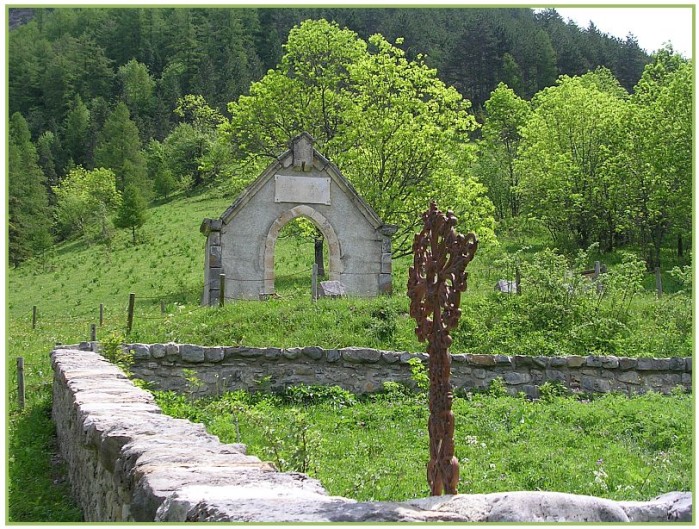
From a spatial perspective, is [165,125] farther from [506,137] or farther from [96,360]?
[96,360]

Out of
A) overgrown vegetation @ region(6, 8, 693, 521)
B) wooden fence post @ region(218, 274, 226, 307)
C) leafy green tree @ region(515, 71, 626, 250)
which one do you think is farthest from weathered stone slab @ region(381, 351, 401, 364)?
leafy green tree @ region(515, 71, 626, 250)

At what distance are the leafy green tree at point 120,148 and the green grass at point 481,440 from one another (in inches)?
2117

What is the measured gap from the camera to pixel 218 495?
141 inches

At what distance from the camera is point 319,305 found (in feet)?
50.2

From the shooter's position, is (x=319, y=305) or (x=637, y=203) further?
(x=637, y=203)

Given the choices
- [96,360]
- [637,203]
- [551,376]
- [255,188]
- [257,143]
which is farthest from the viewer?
[637,203]

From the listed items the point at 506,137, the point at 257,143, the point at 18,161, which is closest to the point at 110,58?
the point at 18,161

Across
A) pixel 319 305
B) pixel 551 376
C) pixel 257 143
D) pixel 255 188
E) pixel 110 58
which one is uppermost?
pixel 110 58

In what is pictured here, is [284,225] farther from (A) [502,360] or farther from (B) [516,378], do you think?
(B) [516,378]

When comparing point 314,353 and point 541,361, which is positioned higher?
point 314,353

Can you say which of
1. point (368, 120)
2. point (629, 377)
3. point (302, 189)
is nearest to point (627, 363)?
point (629, 377)

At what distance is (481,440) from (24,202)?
173 ft

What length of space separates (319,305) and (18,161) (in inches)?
1973

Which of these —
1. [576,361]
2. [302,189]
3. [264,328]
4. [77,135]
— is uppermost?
[77,135]
